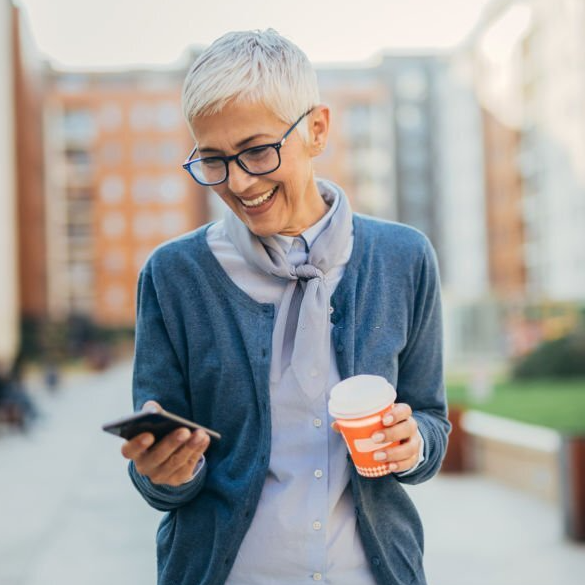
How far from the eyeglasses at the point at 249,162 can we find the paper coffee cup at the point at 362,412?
0.37 metres

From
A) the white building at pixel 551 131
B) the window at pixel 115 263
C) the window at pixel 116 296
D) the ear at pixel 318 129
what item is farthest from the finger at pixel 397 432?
the window at pixel 115 263

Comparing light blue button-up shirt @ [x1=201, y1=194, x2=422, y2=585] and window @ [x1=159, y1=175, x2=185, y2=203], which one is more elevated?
window @ [x1=159, y1=175, x2=185, y2=203]

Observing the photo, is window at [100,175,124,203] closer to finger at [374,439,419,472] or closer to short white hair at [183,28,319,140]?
short white hair at [183,28,319,140]

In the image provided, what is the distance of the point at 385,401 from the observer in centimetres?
142

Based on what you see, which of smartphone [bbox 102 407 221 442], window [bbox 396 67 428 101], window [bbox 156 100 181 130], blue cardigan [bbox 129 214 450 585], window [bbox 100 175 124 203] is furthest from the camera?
window [bbox 396 67 428 101]

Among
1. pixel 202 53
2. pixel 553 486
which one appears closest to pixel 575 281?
pixel 553 486

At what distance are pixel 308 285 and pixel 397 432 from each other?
0.30m

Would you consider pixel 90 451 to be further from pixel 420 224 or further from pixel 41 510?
pixel 420 224

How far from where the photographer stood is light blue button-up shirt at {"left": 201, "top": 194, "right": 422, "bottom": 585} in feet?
4.91

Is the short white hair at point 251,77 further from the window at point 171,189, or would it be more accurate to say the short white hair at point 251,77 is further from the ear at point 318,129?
the window at point 171,189

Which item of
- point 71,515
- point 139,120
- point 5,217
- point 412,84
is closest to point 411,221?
point 412,84

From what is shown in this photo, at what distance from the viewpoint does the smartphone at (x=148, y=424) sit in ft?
4.31

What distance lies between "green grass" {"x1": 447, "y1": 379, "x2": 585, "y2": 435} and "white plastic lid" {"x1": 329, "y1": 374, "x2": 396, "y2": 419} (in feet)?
31.9

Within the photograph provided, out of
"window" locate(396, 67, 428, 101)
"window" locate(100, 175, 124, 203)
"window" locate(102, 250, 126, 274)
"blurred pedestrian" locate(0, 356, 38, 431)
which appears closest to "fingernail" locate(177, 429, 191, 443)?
"blurred pedestrian" locate(0, 356, 38, 431)
